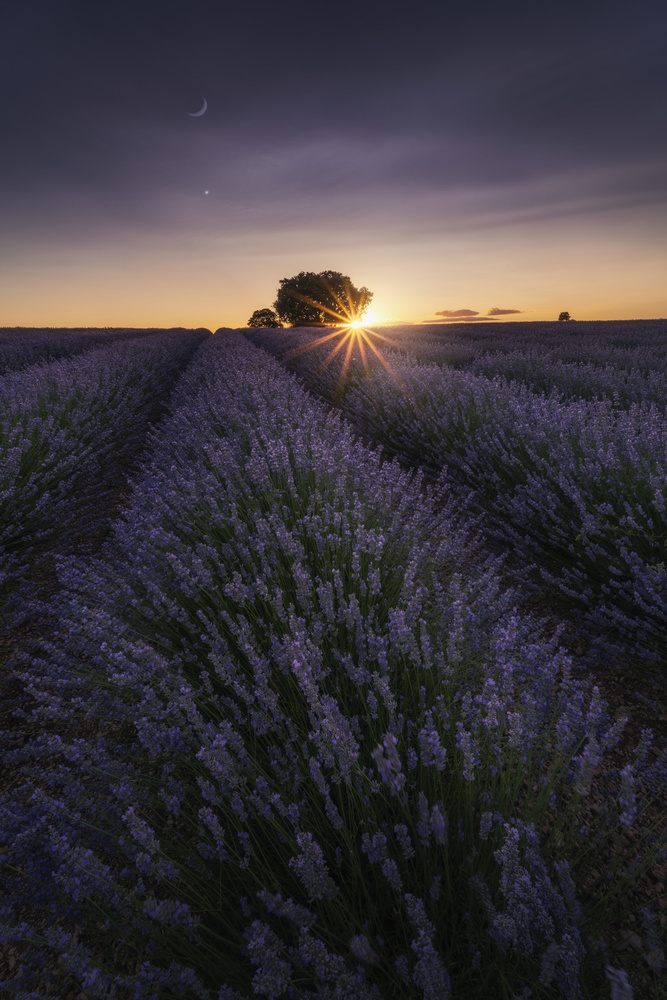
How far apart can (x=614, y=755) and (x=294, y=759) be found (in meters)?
1.25

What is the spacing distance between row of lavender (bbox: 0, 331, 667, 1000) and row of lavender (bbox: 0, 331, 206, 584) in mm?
1575

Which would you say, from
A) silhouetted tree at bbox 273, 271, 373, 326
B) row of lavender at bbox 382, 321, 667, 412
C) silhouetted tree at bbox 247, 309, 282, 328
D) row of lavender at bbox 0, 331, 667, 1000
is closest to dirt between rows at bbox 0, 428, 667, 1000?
row of lavender at bbox 0, 331, 667, 1000

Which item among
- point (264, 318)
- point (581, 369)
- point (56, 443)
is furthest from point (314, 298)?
point (56, 443)

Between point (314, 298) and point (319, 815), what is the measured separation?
4745 cm

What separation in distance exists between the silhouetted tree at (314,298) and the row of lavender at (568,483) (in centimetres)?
4185

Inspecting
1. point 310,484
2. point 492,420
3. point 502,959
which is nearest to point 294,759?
point 502,959

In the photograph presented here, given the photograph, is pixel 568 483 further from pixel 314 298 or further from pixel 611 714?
pixel 314 298

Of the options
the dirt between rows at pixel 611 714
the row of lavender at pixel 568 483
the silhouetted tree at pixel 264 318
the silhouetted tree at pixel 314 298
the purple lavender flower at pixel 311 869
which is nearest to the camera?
the purple lavender flower at pixel 311 869

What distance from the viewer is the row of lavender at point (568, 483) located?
2180mm

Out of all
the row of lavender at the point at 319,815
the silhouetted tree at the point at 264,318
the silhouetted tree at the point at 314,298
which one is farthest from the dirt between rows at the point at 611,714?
the silhouetted tree at the point at 264,318

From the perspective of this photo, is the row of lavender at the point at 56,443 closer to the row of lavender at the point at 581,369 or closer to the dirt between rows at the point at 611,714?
the dirt between rows at the point at 611,714

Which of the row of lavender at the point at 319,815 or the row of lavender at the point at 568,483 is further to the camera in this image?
the row of lavender at the point at 568,483

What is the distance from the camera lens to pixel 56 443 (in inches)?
153

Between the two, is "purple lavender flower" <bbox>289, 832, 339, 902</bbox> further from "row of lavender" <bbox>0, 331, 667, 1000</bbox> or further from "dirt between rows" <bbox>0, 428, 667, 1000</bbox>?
"dirt between rows" <bbox>0, 428, 667, 1000</bbox>
